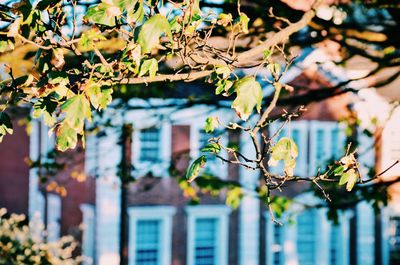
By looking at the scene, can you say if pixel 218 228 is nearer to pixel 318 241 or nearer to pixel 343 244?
pixel 318 241

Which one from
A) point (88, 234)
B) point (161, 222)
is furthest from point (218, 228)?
point (88, 234)

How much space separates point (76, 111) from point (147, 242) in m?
16.4

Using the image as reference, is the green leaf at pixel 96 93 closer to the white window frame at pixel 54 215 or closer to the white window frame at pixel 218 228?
the white window frame at pixel 218 228

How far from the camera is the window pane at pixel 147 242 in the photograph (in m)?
18.7

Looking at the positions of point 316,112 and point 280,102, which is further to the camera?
point 316,112

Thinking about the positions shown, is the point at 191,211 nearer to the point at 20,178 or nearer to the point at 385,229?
the point at 385,229

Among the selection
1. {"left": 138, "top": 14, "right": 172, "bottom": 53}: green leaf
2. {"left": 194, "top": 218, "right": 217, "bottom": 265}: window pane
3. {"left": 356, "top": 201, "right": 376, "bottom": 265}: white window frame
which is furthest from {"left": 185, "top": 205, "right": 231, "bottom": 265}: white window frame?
{"left": 138, "top": 14, "right": 172, "bottom": 53}: green leaf

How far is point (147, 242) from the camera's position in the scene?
61.5ft

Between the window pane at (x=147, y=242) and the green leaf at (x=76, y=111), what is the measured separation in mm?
16150

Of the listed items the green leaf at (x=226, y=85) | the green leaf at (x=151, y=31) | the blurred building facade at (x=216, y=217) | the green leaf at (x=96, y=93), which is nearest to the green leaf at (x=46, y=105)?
the green leaf at (x=96, y=93)

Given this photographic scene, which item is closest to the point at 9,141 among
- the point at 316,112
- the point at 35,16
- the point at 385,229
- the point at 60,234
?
the point at 60,234

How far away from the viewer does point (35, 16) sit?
3354 millimetres

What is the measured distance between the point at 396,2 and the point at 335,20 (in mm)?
999

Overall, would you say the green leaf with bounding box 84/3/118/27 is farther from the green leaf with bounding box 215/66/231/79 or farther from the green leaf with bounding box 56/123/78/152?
the green leaf with bounding box 215/66/231/79
